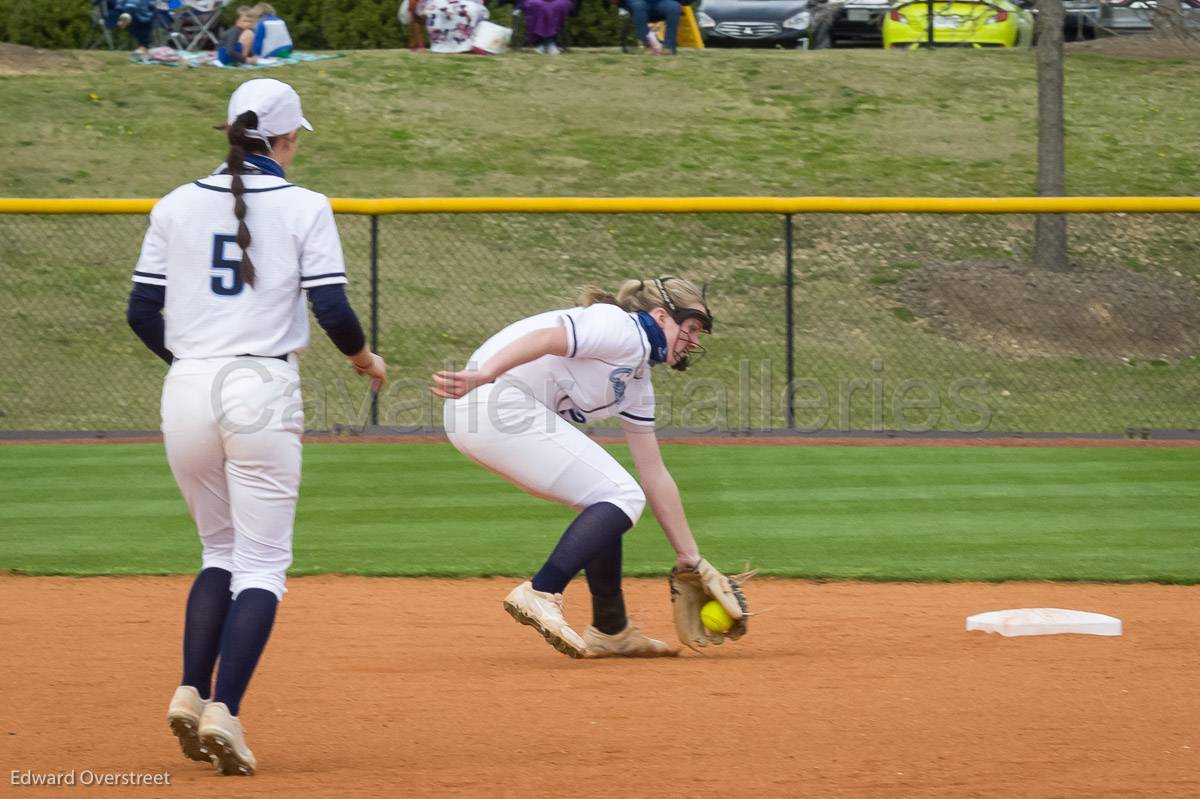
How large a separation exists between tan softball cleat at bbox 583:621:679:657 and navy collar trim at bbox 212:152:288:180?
221 cm

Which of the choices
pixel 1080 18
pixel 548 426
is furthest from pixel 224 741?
pixel 1080 18

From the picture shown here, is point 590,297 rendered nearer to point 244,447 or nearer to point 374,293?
point 244,447

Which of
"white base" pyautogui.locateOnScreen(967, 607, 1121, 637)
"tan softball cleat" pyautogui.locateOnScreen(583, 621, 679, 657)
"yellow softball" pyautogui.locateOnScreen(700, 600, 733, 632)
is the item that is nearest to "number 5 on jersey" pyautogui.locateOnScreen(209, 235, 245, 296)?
"tan softball cleat" pyautogui.locateOnScreen(583, 621, 679, 657)

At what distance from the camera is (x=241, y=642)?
400 cm

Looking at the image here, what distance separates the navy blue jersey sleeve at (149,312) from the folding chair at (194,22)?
2029cm

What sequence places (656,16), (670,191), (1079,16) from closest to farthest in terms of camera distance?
(670,191) → (656,16) → (1079,16)

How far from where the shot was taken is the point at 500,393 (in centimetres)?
Answer: 516

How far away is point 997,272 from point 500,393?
12.1 m

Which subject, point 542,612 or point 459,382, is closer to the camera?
point 459,382

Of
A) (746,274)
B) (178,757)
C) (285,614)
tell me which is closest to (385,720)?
(178,757)

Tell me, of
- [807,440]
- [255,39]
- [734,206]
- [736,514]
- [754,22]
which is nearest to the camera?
[736,514]

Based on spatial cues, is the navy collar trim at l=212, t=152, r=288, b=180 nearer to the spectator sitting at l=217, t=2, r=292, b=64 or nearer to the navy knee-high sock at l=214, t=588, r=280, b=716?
the navy knee-high sock at l=214, t=588, r=280, b=716

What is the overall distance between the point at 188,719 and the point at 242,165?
1.49 m

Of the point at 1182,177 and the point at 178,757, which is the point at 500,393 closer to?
the point at 178,757
